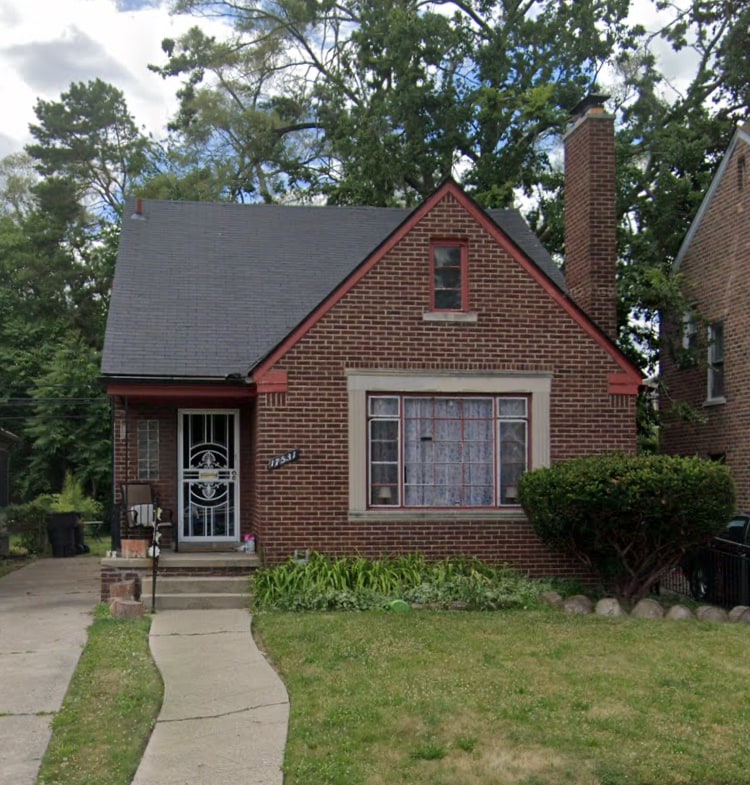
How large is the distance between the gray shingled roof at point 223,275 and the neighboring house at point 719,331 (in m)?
3.36

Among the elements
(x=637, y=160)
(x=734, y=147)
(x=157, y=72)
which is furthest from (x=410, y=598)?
(x=157, y=72)

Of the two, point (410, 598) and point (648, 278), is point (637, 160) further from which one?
point (410, 598)

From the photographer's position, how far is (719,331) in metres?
18.2

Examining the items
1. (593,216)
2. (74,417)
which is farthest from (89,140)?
(593,216)

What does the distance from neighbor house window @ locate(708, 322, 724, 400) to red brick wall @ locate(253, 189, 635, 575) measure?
16.2ft

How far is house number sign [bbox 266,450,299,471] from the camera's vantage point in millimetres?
13156

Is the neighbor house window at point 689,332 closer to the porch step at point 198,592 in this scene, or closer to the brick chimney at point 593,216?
the brick chimney at point 593,216

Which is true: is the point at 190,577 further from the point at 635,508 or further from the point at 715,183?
the point at 715,183

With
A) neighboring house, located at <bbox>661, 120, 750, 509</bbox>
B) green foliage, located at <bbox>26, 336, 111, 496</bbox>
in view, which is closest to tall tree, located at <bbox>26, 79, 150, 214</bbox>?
green foliage, located at <bbox>26, 336, 111, 496</bbox>

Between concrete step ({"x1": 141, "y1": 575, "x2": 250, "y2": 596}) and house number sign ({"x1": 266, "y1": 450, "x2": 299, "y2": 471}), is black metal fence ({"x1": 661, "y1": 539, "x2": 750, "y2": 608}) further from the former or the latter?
concrete step ({"x1": 141, "y1": 575, "x2": 250, "y2": 596})

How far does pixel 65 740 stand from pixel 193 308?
920cm

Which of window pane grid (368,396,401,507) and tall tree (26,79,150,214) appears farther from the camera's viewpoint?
tall tree (26,79,150,214)

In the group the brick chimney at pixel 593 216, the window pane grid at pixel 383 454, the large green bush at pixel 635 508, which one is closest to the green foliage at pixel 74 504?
the window pane grid at pixel 383 454

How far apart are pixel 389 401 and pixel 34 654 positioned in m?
5.76
